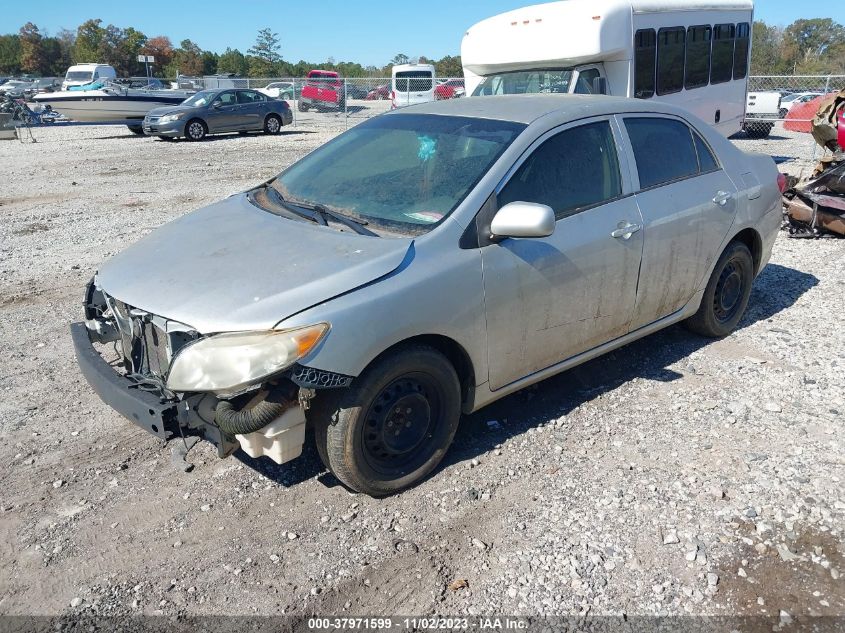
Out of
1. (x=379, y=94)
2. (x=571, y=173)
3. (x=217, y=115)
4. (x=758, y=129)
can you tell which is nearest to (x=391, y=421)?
(x=571, y=173)

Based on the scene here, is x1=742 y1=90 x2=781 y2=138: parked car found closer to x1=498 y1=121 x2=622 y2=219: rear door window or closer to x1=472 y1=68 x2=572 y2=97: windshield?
x1=472 y1=68 x2=572 y2=97: windshield

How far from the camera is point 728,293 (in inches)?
212

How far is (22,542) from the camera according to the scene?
3229 mm

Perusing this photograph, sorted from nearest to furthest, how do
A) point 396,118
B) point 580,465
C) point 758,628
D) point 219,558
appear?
point 758,628 < point 219,558 < point 580,465 < point 396,118

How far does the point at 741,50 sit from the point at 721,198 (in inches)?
402

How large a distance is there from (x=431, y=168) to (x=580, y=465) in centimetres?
179

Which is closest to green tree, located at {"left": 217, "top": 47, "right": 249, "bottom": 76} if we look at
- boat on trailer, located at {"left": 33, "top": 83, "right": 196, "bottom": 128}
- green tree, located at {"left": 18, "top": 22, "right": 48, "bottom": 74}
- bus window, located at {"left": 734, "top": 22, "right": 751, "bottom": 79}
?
green tree, located at {"left": 18, "top": 22, "right": 48, "bottom": 74}

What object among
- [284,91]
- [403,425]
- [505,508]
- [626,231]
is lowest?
[505,508]

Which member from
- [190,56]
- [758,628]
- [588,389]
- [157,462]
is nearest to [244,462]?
[157,462]

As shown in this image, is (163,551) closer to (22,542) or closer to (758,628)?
(22,542)

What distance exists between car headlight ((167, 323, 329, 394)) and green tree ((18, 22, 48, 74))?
88.2 m

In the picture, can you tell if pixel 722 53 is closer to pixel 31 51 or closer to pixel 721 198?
pixel 721 198

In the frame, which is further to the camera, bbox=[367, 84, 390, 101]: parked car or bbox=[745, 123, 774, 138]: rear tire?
bbox=[367, 84, 390, 101]: parked car

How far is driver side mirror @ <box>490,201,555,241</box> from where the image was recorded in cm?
345
